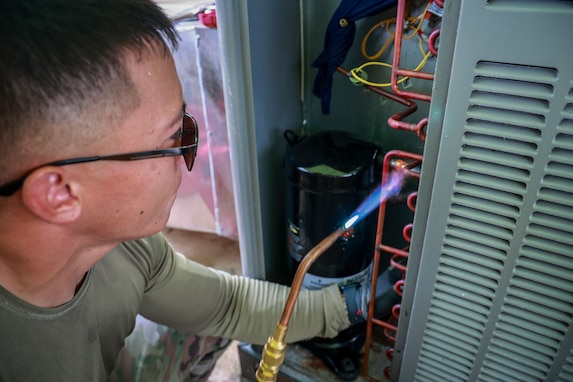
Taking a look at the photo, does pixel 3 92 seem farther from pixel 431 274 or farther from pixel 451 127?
pixel 431 274

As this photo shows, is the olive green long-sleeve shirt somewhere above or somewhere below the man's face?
below

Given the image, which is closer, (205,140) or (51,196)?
(51,196)

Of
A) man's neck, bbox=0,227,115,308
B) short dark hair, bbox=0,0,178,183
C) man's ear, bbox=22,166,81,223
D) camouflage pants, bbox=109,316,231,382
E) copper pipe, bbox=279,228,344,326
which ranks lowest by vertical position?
camouflage pants, bbox=109,316,231,382

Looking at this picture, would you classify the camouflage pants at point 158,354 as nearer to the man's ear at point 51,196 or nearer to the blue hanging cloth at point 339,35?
the man's ear at point 51,196

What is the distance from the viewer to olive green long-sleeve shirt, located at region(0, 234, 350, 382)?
0.74 meters

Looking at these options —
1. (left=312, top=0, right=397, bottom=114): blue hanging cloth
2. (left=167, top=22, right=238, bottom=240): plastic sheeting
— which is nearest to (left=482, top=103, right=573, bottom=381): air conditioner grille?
(left=312, top=0, right=397, bottom=114): blue hanging cloth

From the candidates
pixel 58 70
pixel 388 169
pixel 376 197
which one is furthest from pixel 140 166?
pixel 376 197

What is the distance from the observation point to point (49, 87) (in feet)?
1.83

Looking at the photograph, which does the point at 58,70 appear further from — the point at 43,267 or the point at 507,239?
the point at 507,239

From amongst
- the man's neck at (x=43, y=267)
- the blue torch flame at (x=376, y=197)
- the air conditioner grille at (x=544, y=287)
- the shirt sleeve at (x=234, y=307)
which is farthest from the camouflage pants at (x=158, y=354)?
the air conditioner grille at (x=544, y=287)

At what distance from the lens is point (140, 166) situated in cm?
Answer: 68

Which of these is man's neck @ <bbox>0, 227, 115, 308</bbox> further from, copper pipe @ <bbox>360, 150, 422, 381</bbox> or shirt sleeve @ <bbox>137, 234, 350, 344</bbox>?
copper pipe @ <bbox>360, 150, 422, 381</bbox>

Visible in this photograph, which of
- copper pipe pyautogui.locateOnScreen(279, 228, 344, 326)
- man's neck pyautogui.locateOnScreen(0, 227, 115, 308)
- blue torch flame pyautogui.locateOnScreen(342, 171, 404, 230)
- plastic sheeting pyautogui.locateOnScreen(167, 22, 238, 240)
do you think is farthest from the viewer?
plastic sheeting pyautogui.locateOnScreen(167, 22, 238, 240)

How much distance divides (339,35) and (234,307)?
732 millimetres
